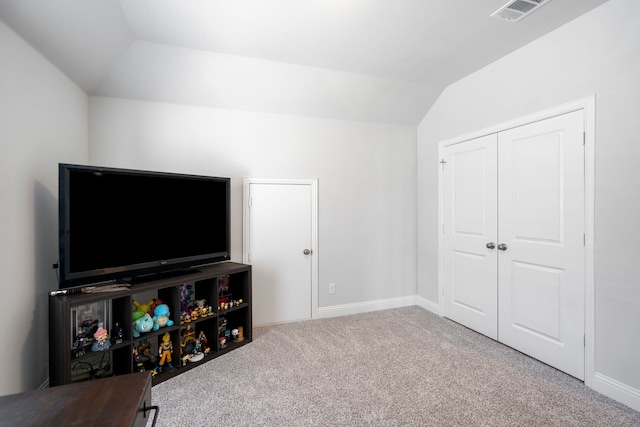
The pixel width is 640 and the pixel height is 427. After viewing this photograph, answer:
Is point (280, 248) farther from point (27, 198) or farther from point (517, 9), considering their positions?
point (517, 9)

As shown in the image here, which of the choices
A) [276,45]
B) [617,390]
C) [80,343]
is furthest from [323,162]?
[617,390]

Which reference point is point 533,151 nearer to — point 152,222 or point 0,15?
point 152,222

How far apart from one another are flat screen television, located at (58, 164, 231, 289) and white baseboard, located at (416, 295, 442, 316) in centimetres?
247

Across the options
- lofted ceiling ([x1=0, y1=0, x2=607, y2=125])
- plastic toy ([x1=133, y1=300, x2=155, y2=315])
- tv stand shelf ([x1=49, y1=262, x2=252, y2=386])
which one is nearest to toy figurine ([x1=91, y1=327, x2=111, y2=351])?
tv stand shelf ([x1=49, y1=262, x2=252, y2=386])

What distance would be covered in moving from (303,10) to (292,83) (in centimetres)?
95

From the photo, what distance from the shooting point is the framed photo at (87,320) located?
6.29 feet

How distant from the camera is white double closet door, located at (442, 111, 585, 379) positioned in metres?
2.23

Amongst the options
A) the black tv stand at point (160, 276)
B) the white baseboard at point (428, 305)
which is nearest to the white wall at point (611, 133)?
the white baseboard at point (428, 305)

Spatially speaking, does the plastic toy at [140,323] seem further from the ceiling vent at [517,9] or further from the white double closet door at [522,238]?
the ceiling vent at [517,9]

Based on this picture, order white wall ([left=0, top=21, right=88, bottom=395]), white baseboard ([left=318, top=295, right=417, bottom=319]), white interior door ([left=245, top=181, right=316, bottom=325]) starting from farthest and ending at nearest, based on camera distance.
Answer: white baseboard ([left=318, top=295, right=417, bottom=319]), white interior door ([left=245, top=181, right=316, bottom=325]), white wall ([left=0, top=21, right=88, bottom=395])

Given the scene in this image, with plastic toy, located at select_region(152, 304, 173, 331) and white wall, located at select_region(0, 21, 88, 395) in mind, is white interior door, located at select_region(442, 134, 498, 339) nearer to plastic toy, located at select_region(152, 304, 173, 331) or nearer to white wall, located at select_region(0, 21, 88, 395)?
plastic toy, located at select_region(152, 304, 173, 331)

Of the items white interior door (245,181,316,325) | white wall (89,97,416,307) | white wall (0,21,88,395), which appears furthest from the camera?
white interior door (245,181,316,325)

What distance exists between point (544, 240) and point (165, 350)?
318 centimetres

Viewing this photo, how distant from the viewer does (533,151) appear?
248 cm
